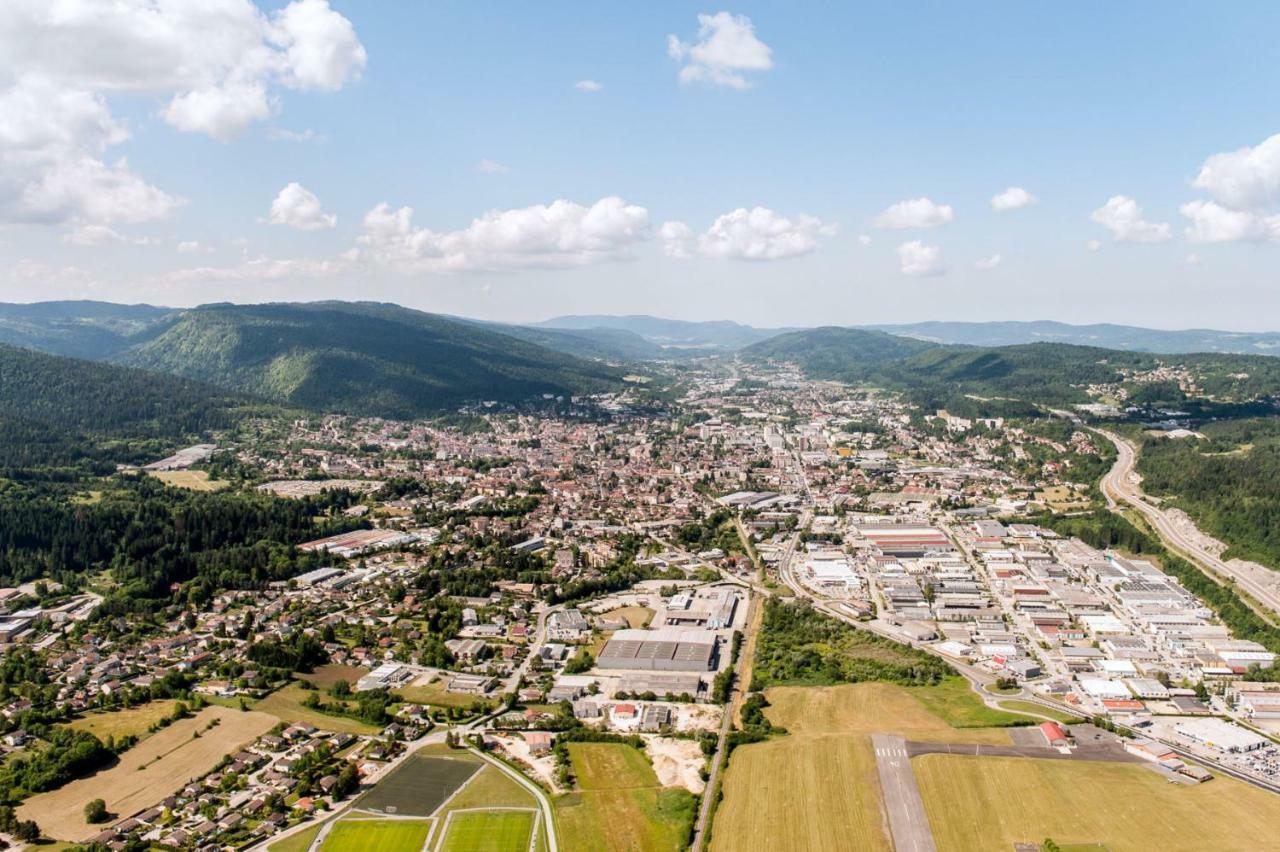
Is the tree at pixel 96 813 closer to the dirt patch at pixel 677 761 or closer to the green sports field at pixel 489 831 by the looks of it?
the green sports field at pixel 489 831

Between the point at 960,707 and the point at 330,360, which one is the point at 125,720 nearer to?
the point at 960,707

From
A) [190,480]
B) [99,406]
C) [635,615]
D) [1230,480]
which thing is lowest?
[635,615]

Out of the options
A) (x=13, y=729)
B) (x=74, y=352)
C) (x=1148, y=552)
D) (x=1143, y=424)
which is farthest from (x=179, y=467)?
(x=74, y=352)

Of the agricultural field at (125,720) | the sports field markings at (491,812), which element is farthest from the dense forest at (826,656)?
the agricultural field at (125,720)

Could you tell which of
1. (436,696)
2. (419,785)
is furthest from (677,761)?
(436,696)

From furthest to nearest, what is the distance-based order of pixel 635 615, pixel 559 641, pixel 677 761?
pixel 635 615
pixel 559 641
pixel 677 761

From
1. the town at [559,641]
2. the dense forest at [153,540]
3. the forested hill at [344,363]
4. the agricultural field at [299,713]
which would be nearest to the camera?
the town at [559,641]

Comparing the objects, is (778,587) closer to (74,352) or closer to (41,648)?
(41,648)
